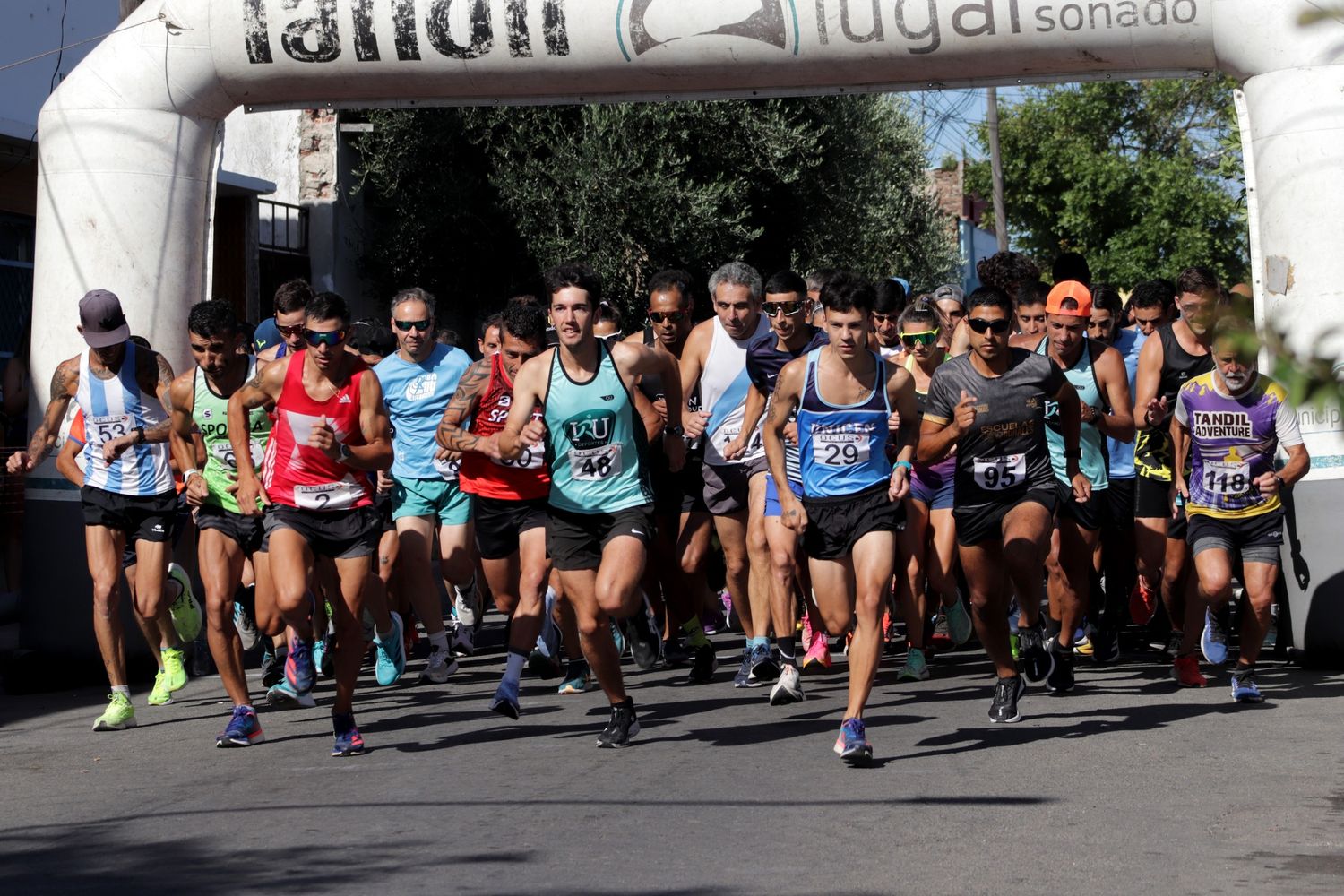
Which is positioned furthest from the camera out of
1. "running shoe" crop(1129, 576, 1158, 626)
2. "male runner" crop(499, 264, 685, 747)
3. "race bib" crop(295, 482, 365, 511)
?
"running shoe" crop(1129, 576, 1158, 626)

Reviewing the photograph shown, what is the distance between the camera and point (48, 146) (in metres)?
10.6

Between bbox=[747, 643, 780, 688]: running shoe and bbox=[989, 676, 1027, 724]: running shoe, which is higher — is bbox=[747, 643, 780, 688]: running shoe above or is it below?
above

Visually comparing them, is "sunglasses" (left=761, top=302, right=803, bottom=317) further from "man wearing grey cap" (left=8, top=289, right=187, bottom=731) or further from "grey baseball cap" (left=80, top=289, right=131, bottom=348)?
"grey baseball cap" (left=80, top=289, right=131, bottom=348)

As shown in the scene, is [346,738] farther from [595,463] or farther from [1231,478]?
[1231,478]

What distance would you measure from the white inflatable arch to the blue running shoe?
2.23 metres

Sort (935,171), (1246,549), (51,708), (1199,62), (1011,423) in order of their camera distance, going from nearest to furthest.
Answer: (1011,423), (1246,549), (51,708), (1199,62), (935,171)

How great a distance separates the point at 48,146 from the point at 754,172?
13.1 metres

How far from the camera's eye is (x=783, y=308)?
955cm

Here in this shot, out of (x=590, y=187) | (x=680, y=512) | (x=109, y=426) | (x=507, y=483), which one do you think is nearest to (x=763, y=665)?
(x=680, y=512)

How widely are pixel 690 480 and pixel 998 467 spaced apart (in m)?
2.49

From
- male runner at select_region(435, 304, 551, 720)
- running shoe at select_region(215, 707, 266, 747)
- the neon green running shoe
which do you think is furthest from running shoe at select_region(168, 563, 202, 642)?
running shoe at select_region(215, 707, 266, 747)

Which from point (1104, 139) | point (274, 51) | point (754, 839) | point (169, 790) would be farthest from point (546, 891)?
point (1104, 139)

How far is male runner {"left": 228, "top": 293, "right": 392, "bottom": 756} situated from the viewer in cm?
770

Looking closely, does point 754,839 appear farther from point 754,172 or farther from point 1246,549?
point 754,172
